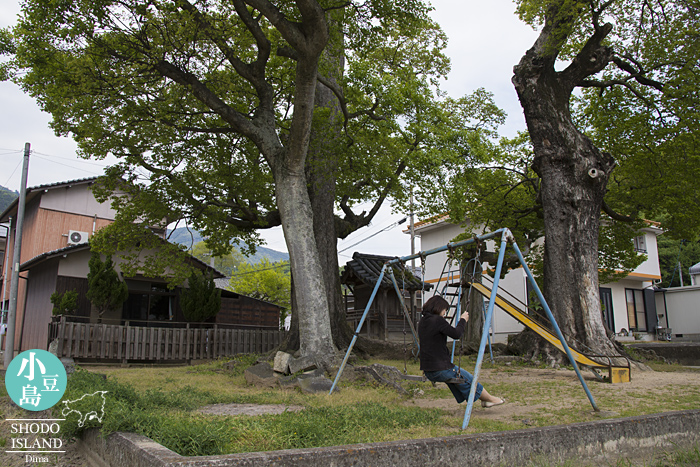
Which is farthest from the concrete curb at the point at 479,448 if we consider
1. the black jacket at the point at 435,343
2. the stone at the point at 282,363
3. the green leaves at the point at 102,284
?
the green leaves at the point at 102,284

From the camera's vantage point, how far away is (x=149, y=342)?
17.7 meters

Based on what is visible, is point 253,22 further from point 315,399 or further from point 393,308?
point 393,308

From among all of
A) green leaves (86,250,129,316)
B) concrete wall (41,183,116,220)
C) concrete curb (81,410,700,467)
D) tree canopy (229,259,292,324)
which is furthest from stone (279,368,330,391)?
tree canopy (229,259,292,324)

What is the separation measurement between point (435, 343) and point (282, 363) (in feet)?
17.0

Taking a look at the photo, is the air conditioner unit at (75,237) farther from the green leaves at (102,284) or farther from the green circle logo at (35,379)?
the green circle logo at (35,379)

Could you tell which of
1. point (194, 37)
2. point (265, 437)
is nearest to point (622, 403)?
point (265, 437)

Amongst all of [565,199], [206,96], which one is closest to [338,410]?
[206,96]

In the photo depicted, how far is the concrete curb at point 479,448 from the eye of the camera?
3.32m

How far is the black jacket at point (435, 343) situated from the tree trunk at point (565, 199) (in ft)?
23.8

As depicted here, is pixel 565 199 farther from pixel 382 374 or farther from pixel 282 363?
pixel 282 363

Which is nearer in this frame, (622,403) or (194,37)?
(622,403)

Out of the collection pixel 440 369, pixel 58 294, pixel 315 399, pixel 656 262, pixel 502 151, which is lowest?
pixel 315 399

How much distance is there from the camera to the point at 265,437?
162 inches

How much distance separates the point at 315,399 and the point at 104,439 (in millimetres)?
4142
